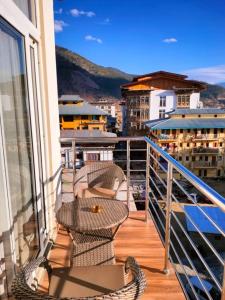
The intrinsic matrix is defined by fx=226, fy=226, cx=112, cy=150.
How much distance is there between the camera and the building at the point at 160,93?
19.8 m

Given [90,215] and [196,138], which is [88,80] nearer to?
[196,138]

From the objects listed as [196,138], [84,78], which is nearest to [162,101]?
[196,138]

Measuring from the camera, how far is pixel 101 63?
5869 cm

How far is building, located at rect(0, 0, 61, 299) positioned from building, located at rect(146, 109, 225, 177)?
14.0 m

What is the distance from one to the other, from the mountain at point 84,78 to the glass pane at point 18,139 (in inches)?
1398

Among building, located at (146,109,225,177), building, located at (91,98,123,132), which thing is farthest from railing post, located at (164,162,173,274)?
building, located at (91,98,123,132)

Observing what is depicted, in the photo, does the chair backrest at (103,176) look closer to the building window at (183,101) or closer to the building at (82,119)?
the building at (82,119)

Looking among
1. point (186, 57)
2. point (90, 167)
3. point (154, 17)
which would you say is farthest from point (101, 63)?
point (90, 167)

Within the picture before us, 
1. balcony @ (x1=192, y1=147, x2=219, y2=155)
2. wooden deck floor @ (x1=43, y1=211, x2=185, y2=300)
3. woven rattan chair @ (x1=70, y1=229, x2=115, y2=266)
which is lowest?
balcony @ (x1=192, y1=147, x2=219, y2=155)

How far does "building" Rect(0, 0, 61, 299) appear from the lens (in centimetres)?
109

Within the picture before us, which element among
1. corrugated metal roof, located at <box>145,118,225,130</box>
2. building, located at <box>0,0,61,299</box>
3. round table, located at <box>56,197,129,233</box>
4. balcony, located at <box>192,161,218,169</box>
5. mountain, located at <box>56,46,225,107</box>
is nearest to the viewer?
building, located at <box>0,0,61,299</box>

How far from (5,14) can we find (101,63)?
202 feet

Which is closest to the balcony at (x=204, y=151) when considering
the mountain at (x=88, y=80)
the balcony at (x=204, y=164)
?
the balcony at (x=204, y=164)

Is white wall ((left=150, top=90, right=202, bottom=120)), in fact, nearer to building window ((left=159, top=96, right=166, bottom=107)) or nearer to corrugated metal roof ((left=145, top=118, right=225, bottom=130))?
building window ((left=159, top=96, right=166, bottom=107))
